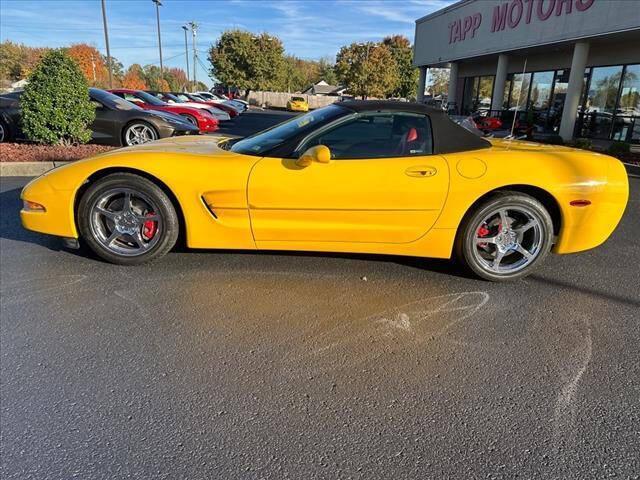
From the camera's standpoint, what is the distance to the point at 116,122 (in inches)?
361

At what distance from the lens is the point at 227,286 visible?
3.34 m

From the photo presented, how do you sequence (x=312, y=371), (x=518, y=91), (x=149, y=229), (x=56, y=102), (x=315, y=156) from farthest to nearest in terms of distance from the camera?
(x=518, y=91), (x=56, y=102), (x=149, y=229), (x=315, y=156), (x=312, y=371)

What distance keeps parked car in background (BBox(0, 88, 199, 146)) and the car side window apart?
6.69 metres

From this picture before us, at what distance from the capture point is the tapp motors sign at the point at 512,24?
12.4 meters

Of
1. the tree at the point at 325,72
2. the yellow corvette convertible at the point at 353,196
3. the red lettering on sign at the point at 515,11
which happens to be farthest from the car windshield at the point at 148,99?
the tree at the point at 325,72

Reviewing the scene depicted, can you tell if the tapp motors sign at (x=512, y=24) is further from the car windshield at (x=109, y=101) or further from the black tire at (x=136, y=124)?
the car windshield at (x=109, y=101)

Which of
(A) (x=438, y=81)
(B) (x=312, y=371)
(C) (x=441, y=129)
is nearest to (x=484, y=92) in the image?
(C) (x=441, y=129)

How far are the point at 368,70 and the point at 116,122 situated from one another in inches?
1760

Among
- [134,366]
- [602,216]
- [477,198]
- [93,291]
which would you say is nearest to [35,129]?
[93,291]

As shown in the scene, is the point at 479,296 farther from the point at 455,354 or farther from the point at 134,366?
the point at 134,366

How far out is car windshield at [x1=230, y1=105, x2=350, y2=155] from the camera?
3467 millimetres

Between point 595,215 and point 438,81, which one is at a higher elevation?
point 438,81

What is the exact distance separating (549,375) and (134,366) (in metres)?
2.20

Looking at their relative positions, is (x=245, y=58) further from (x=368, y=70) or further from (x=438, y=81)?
(x=438, y=81)
